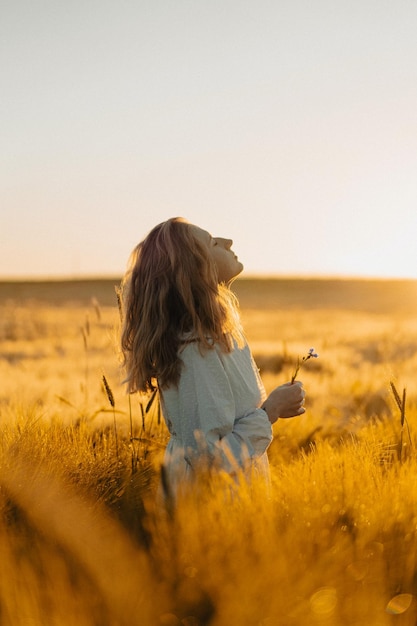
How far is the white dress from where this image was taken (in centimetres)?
251

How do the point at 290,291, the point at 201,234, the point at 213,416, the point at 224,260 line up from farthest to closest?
1. the point at 290,291
2. the point at 224,260
3. the point at 201,234
4. the point at 213,416

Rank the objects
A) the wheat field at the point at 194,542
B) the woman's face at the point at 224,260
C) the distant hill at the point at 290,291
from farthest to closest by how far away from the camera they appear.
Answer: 1. the distant hill at the point at 290,291
2. the woman's face at the point at 224,260
3. the wheat field at the point at 194,542

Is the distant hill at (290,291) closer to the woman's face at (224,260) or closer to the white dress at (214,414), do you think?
the woman's face at (224,260)

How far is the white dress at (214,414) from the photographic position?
98.9 inches

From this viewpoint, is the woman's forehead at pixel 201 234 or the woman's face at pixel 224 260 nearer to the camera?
the woman's forehead at pixel 201 234

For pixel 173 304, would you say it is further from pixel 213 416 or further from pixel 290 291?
pixel 290 291

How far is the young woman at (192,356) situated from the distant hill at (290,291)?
44696 millimetres

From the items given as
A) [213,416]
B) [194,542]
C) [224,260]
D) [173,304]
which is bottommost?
[194,542]

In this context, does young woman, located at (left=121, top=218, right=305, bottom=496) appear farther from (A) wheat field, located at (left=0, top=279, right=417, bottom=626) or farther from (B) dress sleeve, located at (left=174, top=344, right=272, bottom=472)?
(A) wheat field, located at (left=0, top=279, right=417, bottom=626)

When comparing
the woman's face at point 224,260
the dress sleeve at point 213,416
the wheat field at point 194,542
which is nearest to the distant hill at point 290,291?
the woman's face at point 224,260

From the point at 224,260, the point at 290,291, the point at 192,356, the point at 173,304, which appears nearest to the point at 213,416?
the point at 192,356

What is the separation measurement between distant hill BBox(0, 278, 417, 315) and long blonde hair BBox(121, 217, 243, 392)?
44690 millimetres

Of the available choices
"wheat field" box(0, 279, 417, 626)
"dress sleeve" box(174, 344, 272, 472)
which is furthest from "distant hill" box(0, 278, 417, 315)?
"dress sleeve" box(174, 344, 272, 472)

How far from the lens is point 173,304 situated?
2.69 metres
